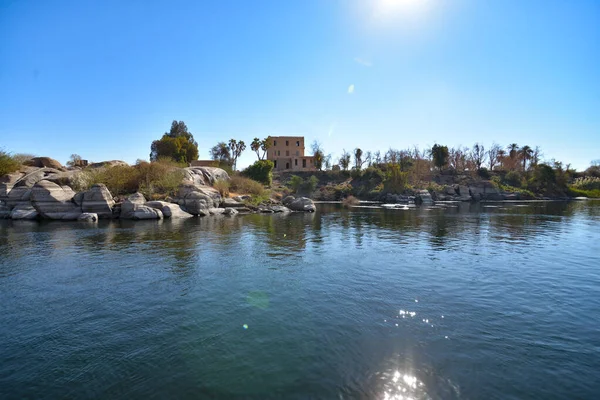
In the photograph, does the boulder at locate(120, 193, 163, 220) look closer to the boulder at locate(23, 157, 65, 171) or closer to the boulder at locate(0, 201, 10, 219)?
the boulder at locate(0, 201, 10, 219)

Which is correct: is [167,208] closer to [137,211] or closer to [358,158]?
[137,211]

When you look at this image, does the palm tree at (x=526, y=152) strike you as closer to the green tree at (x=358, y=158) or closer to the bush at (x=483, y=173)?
the bush at (x=483, y=173)

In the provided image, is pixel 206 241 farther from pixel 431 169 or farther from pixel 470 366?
pixel 431 169

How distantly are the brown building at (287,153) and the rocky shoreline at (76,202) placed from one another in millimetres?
56856

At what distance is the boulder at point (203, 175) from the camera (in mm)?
45531

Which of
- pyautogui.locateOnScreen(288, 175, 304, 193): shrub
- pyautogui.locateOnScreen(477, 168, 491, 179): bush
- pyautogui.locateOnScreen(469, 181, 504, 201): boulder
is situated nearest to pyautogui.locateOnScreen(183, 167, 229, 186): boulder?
pyautogui.locateOnScreen(288, 175, 304, 193): shrub

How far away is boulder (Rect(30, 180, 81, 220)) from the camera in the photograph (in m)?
30.8

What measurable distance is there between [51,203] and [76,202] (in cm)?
199

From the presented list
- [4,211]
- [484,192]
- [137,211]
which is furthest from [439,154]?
[4,211]

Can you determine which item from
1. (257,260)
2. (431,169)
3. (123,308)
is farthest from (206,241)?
(431,169)

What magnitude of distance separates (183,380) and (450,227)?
2744 cm

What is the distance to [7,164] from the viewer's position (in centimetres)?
3588

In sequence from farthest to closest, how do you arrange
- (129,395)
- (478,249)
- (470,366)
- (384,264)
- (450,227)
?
(450,227)
(478,249)
(384,264)
(470,366)
(129,395)

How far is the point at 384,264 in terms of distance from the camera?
611 inches
